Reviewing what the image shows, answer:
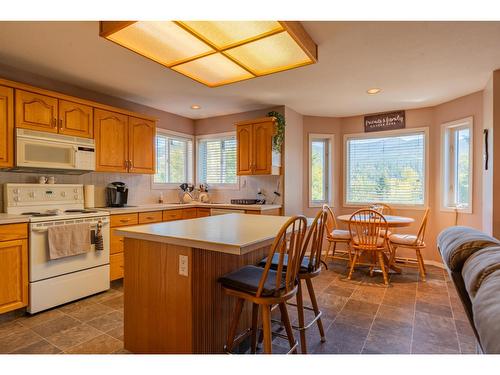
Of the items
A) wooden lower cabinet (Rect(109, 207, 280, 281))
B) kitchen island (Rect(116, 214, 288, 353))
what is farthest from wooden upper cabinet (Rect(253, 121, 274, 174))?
kitchen island (Rect(116, 214, 288, 353))

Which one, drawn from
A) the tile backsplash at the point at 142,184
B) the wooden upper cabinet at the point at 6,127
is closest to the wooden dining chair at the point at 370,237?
the tile backsplash at the point at 142,184

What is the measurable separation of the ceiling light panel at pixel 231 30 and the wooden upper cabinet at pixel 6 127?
6.74 ft

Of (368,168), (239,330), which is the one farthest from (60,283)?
(368,168)

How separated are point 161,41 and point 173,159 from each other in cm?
306

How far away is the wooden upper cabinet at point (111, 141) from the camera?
3449 millimetres

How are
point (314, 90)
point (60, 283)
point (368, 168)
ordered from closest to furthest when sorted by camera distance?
point (60, 283)
point (314, 90)
point (368, 168)

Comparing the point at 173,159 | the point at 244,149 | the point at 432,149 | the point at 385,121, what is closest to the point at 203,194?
the point at 173,159

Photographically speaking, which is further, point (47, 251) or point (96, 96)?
point (96, 96)

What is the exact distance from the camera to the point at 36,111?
2.88 meters

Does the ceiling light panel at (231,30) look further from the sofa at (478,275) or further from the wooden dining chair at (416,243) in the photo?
the wooden dining chair at (416,243)

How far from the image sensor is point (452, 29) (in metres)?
2.16

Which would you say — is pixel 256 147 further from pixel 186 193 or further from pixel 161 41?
pixel 161 41
